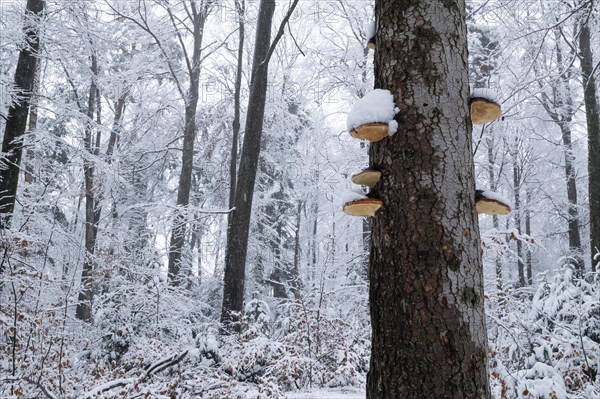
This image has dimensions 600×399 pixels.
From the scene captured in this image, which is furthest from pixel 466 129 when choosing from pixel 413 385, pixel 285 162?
pixel 285 162

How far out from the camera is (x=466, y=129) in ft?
5.73

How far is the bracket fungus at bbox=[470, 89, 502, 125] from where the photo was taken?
179cm

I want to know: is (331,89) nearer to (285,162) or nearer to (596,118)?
(285,162)

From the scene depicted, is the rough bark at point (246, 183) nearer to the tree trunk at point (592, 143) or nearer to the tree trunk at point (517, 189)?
the tree trunk at point (592, 143)

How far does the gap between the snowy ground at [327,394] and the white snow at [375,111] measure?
387cm

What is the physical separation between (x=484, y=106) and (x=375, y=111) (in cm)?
47

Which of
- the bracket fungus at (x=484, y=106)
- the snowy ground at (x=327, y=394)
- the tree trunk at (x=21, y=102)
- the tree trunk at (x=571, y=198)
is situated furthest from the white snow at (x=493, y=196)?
the tree trunk at (x=571, y=198)

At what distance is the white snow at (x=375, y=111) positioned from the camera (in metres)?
1.68

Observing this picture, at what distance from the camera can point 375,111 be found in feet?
5.56

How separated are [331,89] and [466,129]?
39.3ft

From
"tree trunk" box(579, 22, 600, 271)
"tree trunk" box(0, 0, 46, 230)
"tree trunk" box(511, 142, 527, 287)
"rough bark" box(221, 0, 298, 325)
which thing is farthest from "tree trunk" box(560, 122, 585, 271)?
"tree trunk" box(0, 0, 46, 230)

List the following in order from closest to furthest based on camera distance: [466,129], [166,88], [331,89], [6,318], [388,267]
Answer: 1. [388,267]
2. [466,129]
3. [6,318]
4. [331,89]
5. [166,88]

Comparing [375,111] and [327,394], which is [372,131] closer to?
[375,111]

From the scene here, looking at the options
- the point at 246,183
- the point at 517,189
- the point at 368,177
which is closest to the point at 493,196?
the point at 368,177
